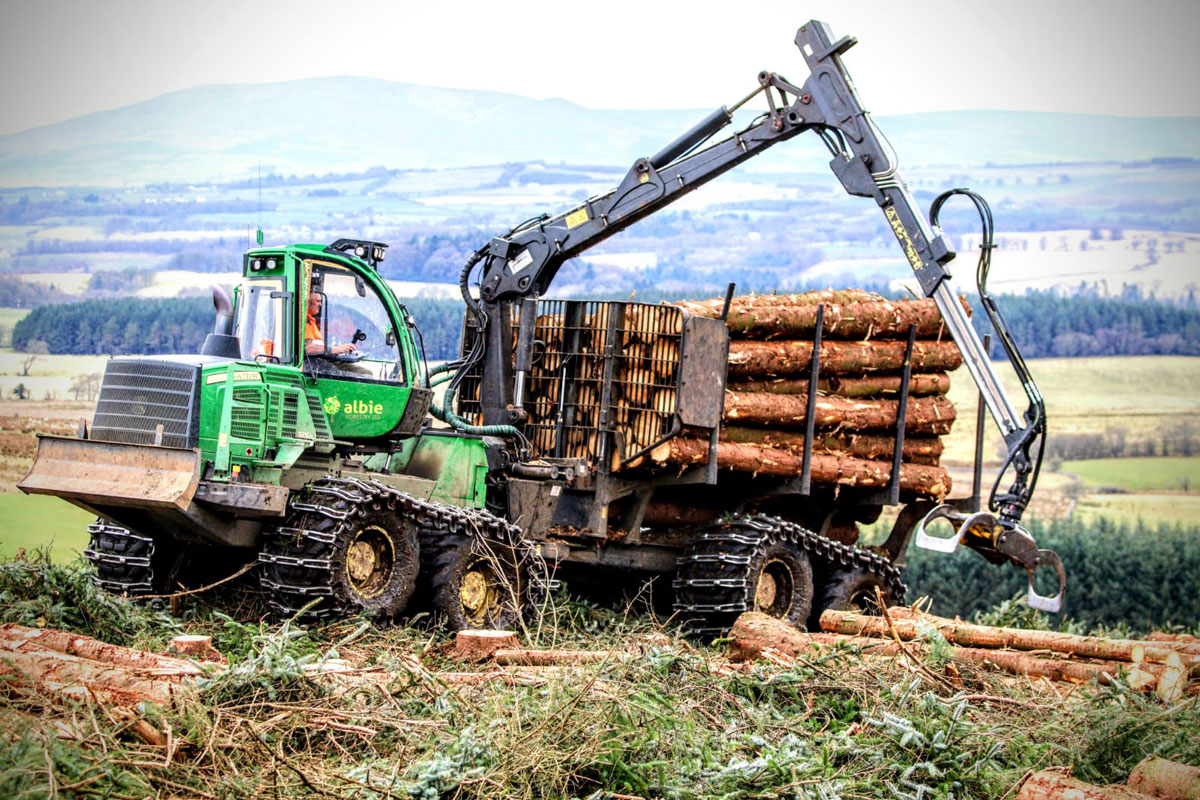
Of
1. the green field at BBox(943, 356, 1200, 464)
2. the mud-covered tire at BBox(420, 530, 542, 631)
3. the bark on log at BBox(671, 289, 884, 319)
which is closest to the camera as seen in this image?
the mud-covered tire at BBox(420, 530, 542, 631)

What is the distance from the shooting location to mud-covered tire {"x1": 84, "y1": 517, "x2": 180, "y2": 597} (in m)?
10.6

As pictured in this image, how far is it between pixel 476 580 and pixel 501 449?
1.60 m

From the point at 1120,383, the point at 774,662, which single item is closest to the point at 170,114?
the point at 774,662

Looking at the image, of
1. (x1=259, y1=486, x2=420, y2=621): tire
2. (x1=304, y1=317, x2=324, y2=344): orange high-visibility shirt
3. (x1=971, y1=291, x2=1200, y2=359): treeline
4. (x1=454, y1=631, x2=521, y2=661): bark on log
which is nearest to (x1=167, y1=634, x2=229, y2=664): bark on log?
(x1=259, y1=486, x2=420, y2=621): tire

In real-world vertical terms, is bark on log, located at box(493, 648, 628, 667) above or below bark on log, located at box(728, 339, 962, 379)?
below

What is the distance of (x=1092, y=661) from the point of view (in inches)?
398

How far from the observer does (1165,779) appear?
6891 mm

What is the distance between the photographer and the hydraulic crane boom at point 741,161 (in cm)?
1280

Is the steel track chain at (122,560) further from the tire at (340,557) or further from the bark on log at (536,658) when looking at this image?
the bark on log at (536,658)

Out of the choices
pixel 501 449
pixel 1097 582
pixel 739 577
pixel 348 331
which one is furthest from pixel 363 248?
pixel 1097 582

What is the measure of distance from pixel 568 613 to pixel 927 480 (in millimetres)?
4420

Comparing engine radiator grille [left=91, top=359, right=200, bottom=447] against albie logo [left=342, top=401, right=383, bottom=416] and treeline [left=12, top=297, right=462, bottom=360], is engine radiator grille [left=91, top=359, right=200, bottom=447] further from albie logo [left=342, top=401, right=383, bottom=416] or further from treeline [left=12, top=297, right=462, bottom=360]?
treeline [left=12, top=297, right=462, bottom=360]

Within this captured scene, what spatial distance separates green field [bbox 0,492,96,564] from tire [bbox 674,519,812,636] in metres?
5.42

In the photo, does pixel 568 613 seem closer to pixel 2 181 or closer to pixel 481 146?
pixel 2 181
